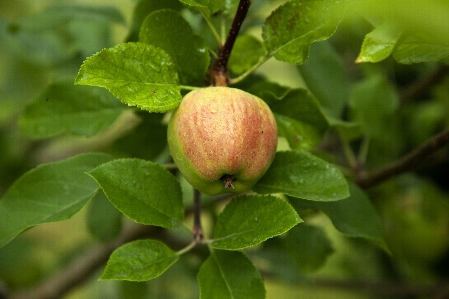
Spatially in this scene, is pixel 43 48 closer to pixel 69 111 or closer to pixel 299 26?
pixel 69 111

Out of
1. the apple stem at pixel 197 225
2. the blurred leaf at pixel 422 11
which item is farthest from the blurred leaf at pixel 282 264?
the blurred leaf at pixel 422 11

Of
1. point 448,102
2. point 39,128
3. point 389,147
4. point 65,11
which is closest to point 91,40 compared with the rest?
point 65,11

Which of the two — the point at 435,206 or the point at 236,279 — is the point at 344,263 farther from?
the point at 236,279

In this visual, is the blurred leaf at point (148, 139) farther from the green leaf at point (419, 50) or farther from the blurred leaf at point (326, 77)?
the green leaf at point (419, 50)

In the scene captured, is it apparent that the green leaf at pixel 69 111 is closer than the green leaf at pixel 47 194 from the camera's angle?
No

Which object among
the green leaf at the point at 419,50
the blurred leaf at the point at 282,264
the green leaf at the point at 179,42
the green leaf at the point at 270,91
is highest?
the green leaf at the point at 419,50
